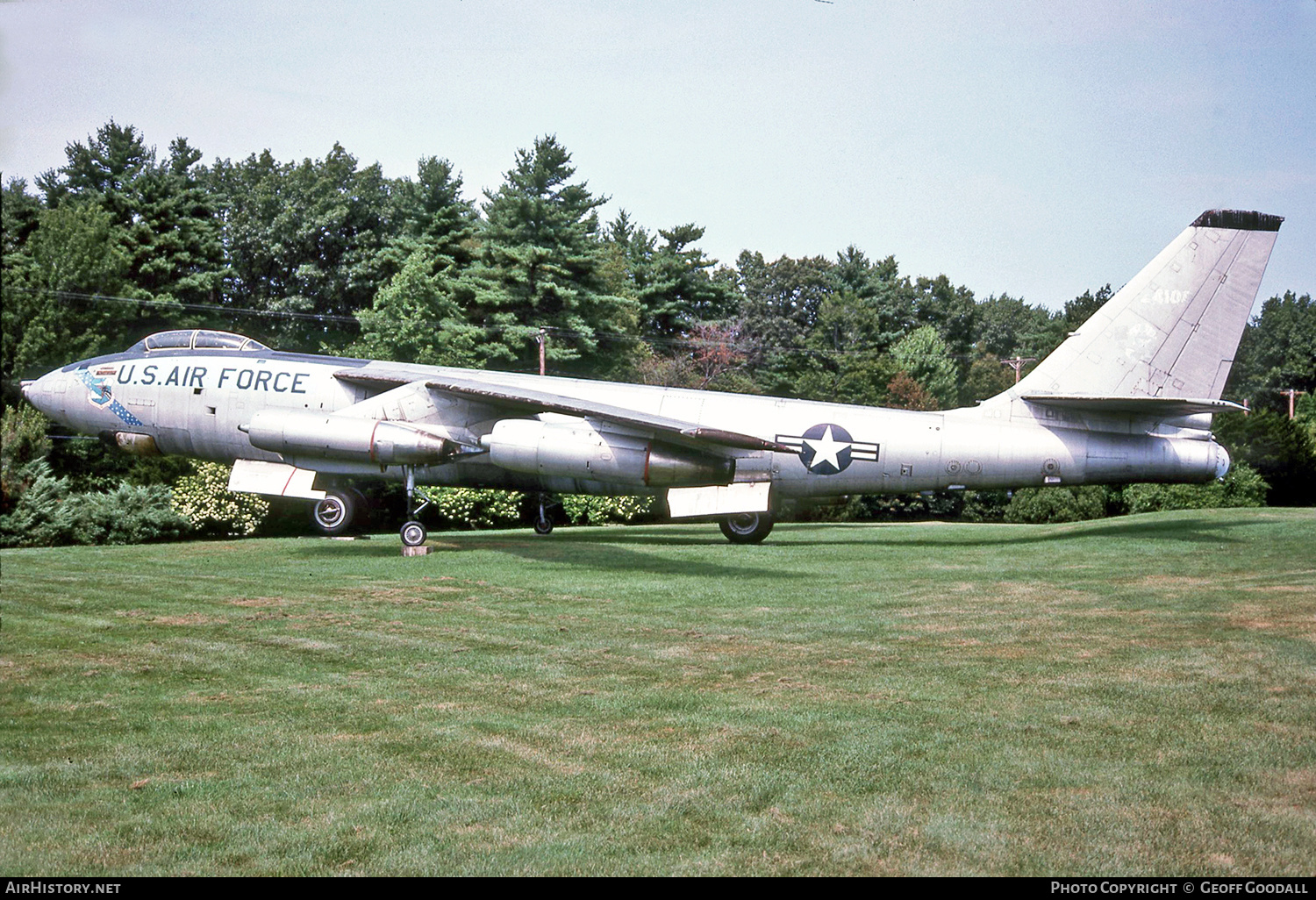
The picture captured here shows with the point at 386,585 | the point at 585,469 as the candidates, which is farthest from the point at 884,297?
the point at 386,585

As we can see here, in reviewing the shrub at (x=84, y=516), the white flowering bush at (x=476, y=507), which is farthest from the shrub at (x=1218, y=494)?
the shrub at (x=84, y=516)

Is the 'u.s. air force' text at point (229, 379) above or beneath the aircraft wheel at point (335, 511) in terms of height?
above

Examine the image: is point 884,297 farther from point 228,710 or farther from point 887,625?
point 228,710

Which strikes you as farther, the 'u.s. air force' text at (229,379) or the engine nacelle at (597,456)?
the 'u.s. air force' text at (229,379)

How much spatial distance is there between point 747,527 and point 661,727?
48.0ft

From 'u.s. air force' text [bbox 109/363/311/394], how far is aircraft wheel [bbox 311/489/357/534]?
2.18 m

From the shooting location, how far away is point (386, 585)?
46.4 feet

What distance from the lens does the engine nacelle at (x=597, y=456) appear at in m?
17.8

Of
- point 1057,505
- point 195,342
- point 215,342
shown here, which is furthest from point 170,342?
point 1057,505

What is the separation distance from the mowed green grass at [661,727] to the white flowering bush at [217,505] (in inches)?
450

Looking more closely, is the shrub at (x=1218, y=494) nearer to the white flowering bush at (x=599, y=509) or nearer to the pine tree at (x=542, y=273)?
the white flowering bush at (x=599, y=509)

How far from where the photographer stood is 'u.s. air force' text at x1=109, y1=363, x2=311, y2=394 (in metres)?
20.2

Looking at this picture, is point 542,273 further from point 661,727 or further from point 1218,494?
point 661,727

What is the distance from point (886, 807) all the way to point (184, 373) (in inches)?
738
